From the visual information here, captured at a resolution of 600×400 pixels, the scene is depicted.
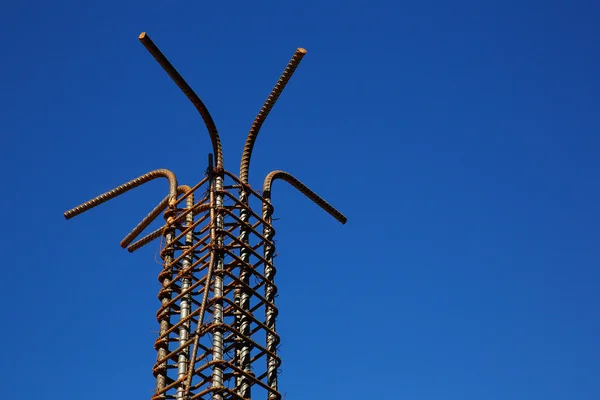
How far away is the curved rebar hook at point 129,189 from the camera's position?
29173 mm

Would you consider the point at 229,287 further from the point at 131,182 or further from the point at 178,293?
the point at 131,182

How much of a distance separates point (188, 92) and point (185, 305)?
6.09 metres

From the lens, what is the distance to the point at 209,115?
27.7 metres

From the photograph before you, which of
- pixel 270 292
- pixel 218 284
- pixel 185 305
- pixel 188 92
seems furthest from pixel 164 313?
pixel 188 92

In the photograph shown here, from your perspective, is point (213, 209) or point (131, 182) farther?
point (131, 182)

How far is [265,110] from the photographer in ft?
94.7

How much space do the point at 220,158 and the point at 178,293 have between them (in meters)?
4.11

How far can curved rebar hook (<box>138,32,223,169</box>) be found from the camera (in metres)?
26.1

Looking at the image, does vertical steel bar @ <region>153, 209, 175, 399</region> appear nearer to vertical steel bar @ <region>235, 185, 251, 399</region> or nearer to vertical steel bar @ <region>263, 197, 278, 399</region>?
vertical steel bar @ <region>235, 185, 251, 399</region>

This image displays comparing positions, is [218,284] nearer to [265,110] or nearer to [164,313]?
[164,313]

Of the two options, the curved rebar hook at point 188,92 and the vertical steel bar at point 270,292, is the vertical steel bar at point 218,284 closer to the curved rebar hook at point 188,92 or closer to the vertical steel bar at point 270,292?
the curved rebar hook at point 188,92

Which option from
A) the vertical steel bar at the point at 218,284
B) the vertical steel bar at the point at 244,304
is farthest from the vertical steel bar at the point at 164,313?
the vertical steel bar at the point at 244,304

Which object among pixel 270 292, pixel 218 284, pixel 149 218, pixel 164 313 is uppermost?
pixel 149 218

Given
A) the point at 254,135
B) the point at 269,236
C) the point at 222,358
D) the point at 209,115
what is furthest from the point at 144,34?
the point at 222,358
